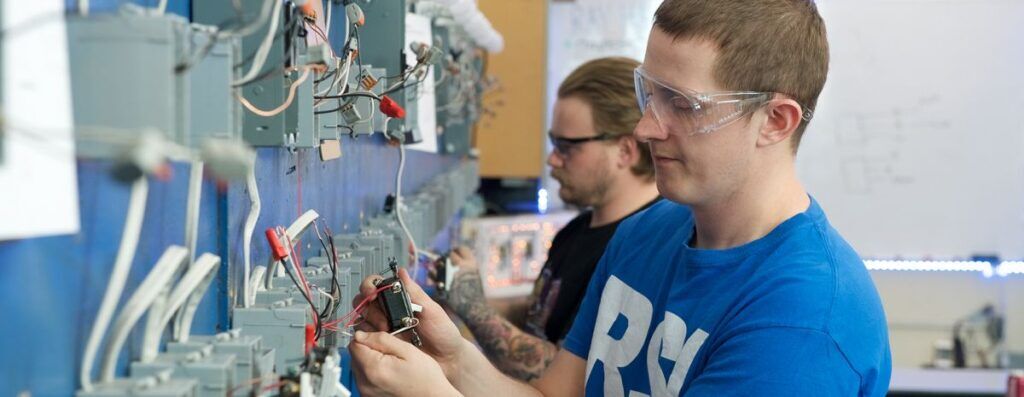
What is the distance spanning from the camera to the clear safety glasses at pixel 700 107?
1537 millimetres

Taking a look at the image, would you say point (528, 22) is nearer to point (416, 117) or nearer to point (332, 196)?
point (416, 117)

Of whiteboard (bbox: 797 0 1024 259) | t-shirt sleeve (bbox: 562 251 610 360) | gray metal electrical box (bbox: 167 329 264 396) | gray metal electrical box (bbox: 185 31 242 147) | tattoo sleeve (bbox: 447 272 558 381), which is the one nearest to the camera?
gray metal electrical box (bbox: 185 31 242 147)

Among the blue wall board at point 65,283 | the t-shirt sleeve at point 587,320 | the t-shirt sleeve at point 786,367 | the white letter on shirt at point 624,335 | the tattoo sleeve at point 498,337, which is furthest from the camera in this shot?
the tattoo sleeve at point 498,337

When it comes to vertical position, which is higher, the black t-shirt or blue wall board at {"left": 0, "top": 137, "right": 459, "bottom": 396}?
blue wall board at {"left": 0, "top": 137, "right": 459, "bottom": 396}

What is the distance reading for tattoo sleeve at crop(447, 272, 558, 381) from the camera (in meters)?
2.56

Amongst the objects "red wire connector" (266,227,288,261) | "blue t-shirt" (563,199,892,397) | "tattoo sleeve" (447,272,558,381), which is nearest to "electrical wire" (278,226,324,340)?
"red wire connector" (266,227,288,261)

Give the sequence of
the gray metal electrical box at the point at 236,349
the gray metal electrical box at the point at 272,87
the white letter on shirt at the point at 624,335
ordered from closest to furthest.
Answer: the gray metal electrical box at the point at 236,349 → the gray metal electrical box at the point at 272,87 → the white letter on shirt at the point at 624,335

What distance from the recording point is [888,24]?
17.5ft

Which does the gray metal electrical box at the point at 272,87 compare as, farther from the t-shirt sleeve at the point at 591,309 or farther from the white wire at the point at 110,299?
the t-shirt sleeve at the point at 591,309

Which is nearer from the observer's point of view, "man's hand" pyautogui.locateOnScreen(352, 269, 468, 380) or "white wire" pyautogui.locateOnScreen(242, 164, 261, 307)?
"white wire" pyautogui.locateOnScreen(242, 164, 261, 307)

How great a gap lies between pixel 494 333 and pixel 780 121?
126 cm

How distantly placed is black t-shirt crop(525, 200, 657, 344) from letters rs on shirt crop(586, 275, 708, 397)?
748 millimetres

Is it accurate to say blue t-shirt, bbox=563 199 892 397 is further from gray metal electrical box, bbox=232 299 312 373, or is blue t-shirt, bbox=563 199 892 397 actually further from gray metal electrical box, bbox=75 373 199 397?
gray metal electrical box, bbox=75 373 199 397

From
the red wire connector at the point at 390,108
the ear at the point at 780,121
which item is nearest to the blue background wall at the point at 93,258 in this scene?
the red wire connector at the point at 390,108
